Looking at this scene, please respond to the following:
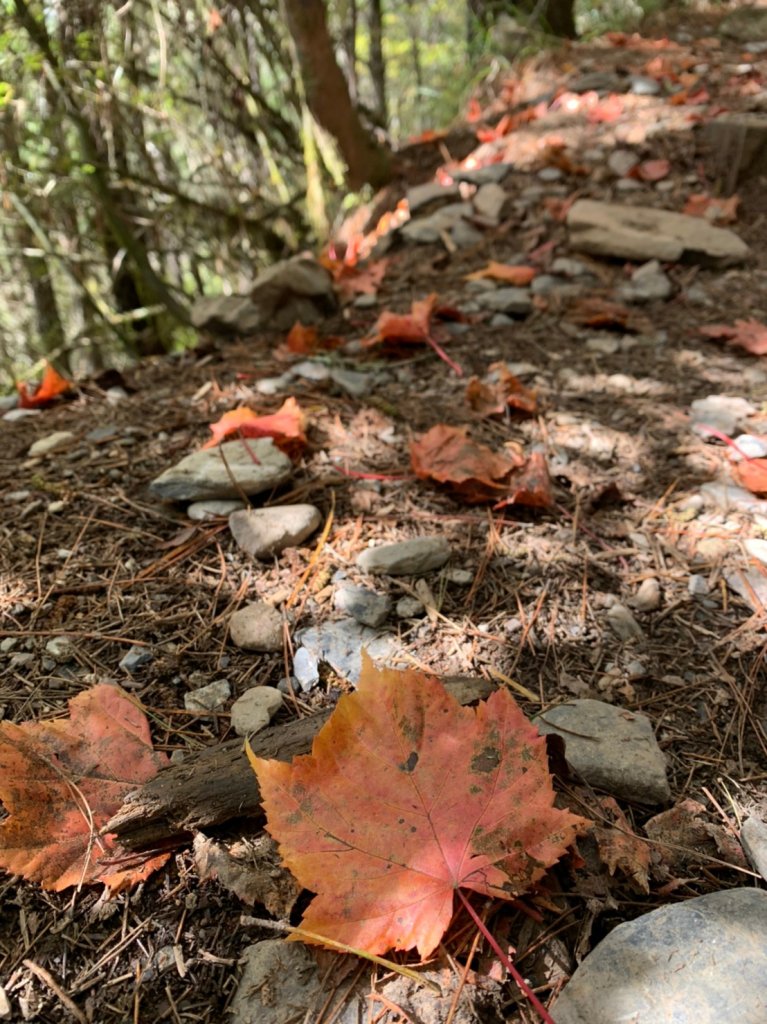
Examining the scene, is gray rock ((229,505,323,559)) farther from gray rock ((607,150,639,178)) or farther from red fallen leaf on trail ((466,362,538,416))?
gray rock ((607,150,639,178))

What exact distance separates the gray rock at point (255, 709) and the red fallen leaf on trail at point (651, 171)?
3.65 m

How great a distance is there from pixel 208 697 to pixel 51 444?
1.22 m

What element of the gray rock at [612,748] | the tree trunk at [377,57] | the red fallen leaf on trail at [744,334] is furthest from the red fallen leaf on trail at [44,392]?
the tree trunk at [377,57]

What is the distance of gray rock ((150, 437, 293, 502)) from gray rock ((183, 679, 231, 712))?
1.94ft

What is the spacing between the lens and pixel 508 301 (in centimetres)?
296

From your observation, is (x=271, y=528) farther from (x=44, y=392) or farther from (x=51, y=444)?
(x=44, y=392)

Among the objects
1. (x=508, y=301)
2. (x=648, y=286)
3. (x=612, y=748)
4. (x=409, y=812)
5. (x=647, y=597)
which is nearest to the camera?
(x=409, y=812)

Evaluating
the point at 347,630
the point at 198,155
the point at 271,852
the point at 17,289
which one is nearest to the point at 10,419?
the point at 347,630

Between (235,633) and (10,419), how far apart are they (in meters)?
1.52

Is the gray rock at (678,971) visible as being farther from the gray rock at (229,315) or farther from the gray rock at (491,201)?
the gray rock at (491,201)

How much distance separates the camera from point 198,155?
443 centimetres

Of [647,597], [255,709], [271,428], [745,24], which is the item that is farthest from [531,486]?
[745,24]

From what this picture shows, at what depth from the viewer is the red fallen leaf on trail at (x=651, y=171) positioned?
3730 mm

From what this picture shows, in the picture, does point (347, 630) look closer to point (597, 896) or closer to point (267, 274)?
point (597, 896)
